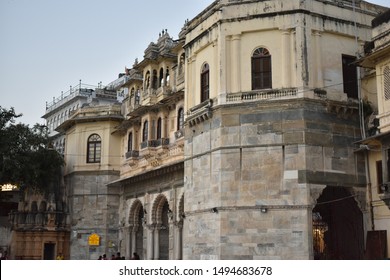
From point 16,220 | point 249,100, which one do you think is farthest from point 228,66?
point 16,220

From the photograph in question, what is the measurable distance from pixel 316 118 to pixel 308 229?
3934 mm

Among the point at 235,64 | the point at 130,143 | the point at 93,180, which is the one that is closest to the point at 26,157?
the point at 93,180

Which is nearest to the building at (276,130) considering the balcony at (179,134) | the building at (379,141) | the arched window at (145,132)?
the building at (379,141)

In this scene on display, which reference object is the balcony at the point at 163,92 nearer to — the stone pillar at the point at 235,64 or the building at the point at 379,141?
the stone pillar at the point at 235,64

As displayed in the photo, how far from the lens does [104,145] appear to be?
36.7 m

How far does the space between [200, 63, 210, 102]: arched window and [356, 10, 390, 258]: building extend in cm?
576

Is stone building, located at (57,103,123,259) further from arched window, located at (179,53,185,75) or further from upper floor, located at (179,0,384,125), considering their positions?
upper floor, located at (179,0,384,125)

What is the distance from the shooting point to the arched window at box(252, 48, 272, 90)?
21234 mm

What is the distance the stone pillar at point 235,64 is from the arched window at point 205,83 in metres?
1.51

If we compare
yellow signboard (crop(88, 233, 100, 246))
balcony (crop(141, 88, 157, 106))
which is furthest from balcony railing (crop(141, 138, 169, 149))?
yellow signboard (crop(88, 233, 100, 246))

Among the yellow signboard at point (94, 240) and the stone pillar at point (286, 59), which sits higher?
the stone pillar at point (286, 59)

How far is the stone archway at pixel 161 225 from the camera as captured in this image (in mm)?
30609

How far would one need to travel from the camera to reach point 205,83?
75.5 ft

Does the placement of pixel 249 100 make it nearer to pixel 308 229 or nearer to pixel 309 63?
pixel 309 63
